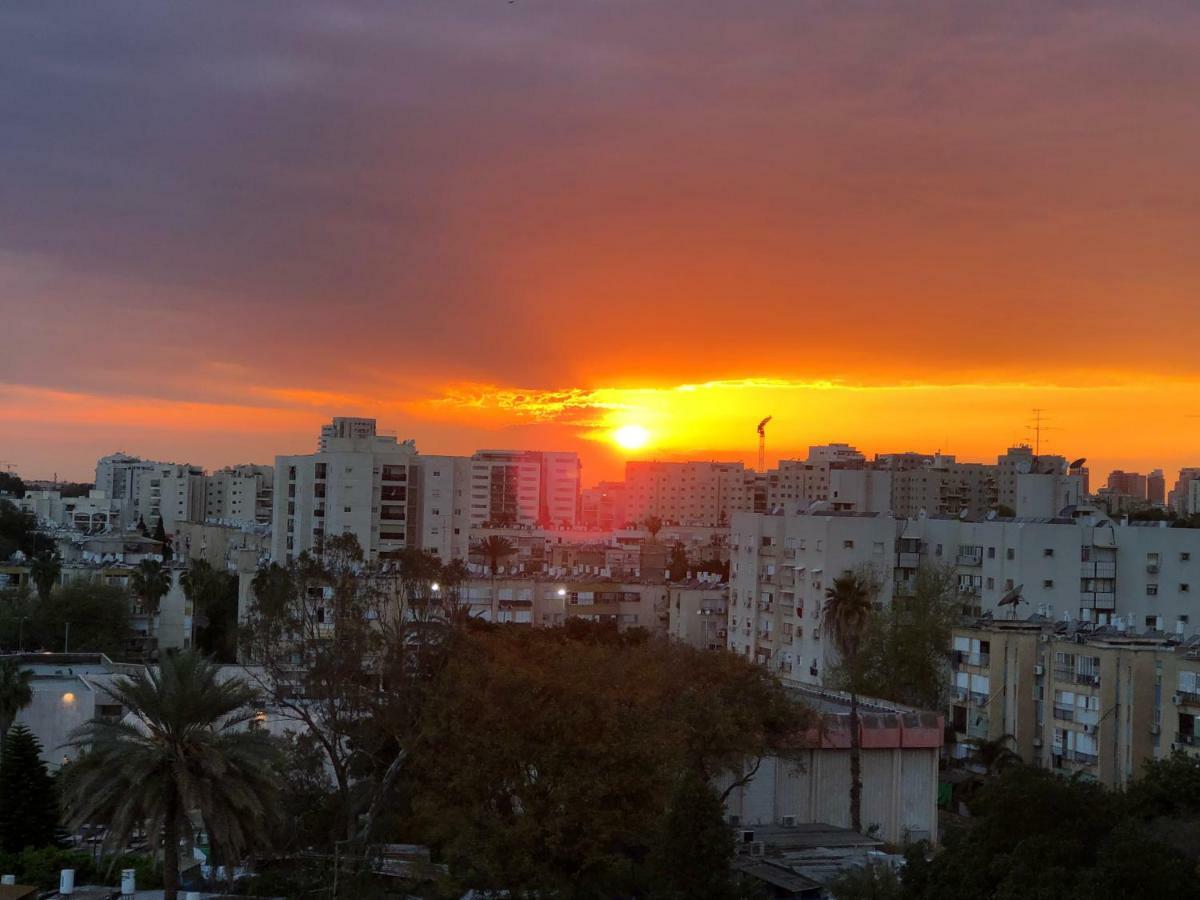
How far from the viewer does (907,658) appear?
48.3 meters

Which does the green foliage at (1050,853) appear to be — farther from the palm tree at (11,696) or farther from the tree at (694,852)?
the palm tree at (11,696)

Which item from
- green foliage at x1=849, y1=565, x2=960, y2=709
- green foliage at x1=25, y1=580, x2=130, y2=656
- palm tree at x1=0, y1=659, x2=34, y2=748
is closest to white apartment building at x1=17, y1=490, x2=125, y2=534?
green foliage at x1=25, y1=580, x2=130, y2=656

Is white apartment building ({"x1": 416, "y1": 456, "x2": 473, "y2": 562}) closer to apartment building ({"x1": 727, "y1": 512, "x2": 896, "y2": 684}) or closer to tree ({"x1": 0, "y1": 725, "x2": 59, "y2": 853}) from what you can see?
apartment building ({"x1": 727, "y1": 512, "x2": 896, "y2": 684})

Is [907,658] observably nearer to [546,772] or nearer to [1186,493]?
[546,772]

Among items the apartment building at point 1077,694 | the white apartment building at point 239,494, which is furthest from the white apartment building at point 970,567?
the white apartment building at point 239,494

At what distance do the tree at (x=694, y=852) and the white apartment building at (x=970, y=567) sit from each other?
32.0 meters

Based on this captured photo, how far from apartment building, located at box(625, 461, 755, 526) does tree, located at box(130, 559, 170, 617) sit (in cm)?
11481

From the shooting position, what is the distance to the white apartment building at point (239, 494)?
132 metres

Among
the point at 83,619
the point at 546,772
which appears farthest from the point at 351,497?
the point at 546,772

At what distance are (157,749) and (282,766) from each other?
3543 mm

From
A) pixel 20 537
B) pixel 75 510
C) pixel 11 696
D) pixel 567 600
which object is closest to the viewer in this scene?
pixel 11 696

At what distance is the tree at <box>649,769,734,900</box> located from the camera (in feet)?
73.7

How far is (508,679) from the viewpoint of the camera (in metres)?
24.1

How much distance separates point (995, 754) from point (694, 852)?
66.0 ft
